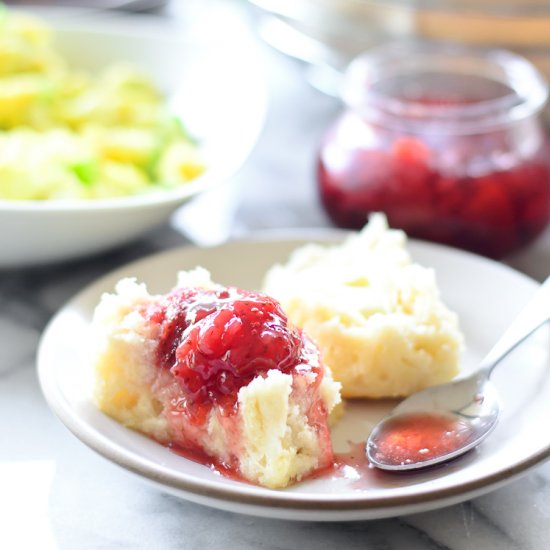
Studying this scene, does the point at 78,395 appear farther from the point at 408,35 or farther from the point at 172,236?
the point at 408,35

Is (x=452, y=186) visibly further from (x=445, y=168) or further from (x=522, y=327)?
(x=522, y=327)

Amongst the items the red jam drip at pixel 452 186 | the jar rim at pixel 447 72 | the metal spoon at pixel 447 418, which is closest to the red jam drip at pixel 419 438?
the metal spoon at pixel 447 418

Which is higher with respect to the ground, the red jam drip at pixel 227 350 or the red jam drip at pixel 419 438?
the red jam drip at pixel 227 350

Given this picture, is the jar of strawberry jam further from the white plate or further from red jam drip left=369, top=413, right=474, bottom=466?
red jam drip left=369, top=413, right=474, bottom=466

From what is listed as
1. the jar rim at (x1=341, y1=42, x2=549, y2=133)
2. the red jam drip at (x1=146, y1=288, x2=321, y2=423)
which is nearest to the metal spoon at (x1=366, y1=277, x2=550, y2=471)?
the red jam drip at (x1=146, y1=288, x2=321, y2=423)

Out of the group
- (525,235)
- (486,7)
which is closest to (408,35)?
(486,7)

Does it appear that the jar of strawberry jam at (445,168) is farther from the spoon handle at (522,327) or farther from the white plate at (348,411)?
the spoon handle at (522,327)

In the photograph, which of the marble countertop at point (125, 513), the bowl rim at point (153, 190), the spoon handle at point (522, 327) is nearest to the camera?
the marble countertop at point (125, 513)
